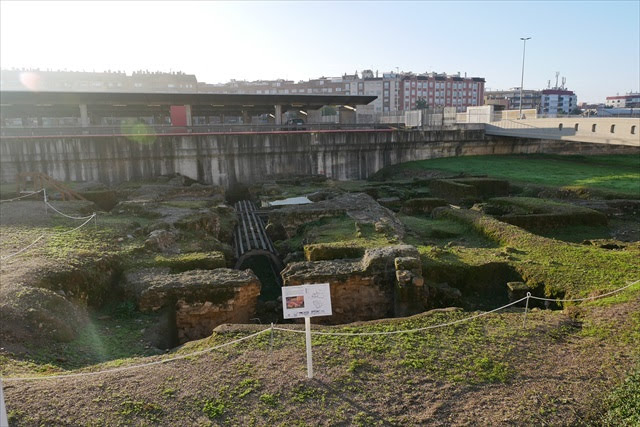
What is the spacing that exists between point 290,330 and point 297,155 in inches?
819

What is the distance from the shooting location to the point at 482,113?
117ft

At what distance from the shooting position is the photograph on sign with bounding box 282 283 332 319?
565 centimetres

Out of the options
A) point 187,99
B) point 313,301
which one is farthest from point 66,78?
point 313,301

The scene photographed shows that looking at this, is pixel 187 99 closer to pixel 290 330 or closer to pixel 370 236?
pixel 370 236

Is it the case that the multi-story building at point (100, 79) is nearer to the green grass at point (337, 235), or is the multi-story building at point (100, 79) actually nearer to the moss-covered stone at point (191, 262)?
the green grass at point (337, 235)

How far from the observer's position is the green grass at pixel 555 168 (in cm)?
2025

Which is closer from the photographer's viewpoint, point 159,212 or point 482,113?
point 159,212

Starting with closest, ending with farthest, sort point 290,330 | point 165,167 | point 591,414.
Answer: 1. point 591,414
2. point 290,330
3. point 165,167

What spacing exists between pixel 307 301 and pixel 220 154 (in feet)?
67.4

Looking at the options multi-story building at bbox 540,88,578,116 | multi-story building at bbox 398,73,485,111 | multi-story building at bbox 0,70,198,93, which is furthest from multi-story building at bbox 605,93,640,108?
multi-story building at bbox 0,70,198,93

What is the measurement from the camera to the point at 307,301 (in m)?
5.69

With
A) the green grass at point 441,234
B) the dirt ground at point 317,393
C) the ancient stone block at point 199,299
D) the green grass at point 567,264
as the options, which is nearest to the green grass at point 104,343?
the ancient stone block at point 199,299

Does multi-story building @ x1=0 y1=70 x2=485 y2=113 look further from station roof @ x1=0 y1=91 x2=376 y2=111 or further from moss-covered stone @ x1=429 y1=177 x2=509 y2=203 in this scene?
moss-covered stone @ x1=429 y1=177 x2=509 y2=203

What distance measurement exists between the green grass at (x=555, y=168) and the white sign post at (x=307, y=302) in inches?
629
